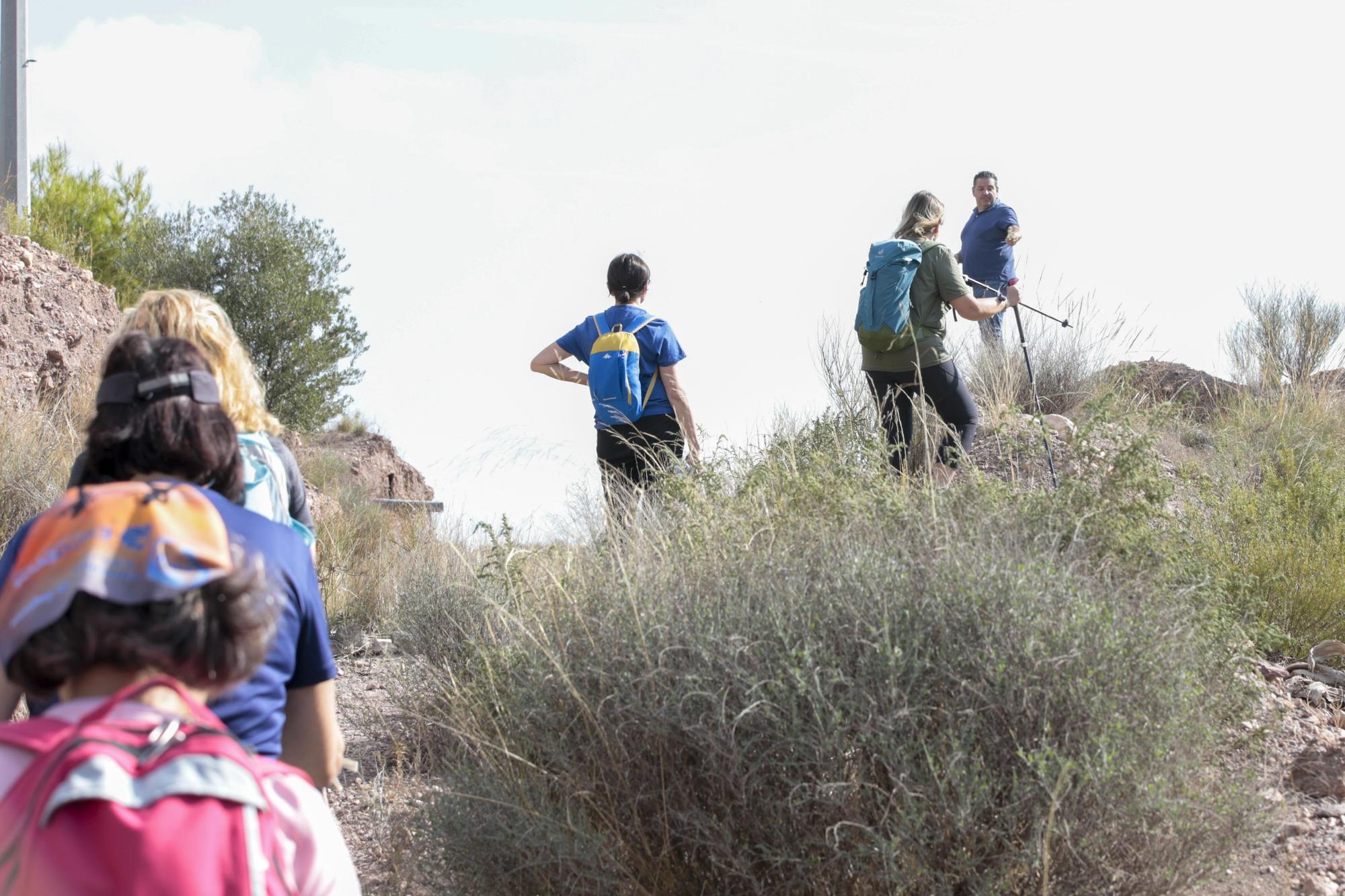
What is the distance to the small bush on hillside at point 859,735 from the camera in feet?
9.35

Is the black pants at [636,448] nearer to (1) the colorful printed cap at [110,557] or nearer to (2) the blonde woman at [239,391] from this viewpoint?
(2) the blonde woman at [239,391]

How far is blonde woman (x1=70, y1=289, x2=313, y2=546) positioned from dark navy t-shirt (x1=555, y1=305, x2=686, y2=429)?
3.43 metres

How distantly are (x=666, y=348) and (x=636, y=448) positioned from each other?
21.3 inches

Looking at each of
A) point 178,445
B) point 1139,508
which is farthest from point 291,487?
point 1139,508

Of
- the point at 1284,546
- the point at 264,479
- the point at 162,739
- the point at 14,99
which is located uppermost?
the point at 14,99

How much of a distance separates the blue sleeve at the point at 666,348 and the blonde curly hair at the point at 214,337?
344 centimetres

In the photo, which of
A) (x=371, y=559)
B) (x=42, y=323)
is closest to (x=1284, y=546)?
(x=371, y=559)

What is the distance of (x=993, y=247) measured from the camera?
31.4ft

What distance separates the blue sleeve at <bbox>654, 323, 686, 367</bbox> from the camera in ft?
19.3

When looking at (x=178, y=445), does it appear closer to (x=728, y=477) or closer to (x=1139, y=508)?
(x=1139, y=508)

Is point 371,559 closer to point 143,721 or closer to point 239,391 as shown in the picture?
point 239,391

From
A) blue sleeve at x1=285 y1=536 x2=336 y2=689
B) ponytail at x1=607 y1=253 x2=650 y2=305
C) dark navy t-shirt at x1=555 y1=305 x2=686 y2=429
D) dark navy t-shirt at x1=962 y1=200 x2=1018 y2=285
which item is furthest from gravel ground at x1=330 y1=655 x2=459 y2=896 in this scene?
dark navy t-shirt at x1=962 y1=200 x2=1018 y2=285

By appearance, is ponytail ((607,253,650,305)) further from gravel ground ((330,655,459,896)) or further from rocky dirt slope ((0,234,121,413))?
rocky dirt slope ((0,234,121,413))

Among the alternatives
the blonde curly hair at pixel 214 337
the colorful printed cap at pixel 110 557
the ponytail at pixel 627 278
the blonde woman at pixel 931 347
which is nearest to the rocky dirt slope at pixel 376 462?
the ponytail at pixel 627 278
